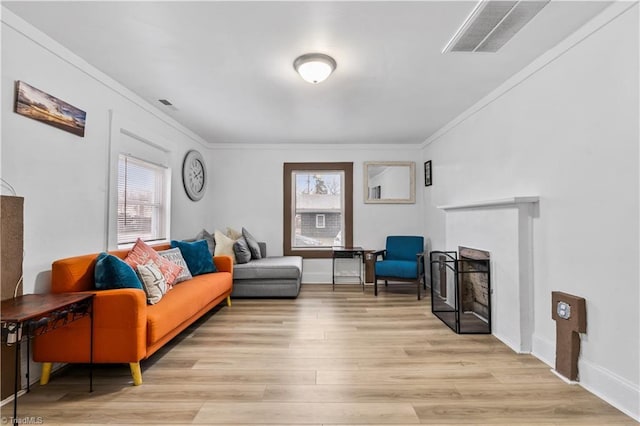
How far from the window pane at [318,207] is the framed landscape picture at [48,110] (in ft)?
11.5

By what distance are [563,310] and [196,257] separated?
3.65m

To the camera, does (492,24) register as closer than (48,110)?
Yes

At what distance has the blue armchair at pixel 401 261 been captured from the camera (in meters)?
4.61

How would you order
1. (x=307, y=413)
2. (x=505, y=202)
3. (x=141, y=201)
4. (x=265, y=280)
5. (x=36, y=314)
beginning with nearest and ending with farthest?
(x=36, y=314)
(x=307, y=413)
(x=505, y=202)
(x=141, y=201)
(x=265, y=280)

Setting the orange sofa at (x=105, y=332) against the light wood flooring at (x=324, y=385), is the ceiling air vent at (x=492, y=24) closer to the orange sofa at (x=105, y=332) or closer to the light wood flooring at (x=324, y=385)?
the light wood flooring at (x=324, y=385)

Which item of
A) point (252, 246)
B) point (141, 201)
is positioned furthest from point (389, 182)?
point (141, 201)

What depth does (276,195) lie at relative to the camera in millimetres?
5641

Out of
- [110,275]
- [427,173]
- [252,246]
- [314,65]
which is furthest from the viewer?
[427,173]

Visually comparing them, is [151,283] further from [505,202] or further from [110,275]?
[505,202]

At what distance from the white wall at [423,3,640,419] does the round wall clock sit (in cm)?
415

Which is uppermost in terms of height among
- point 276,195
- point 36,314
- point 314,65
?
point 314,65

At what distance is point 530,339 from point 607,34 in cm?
235

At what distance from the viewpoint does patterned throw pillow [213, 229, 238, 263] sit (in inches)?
182

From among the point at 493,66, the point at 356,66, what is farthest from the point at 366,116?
the point at 493,66
